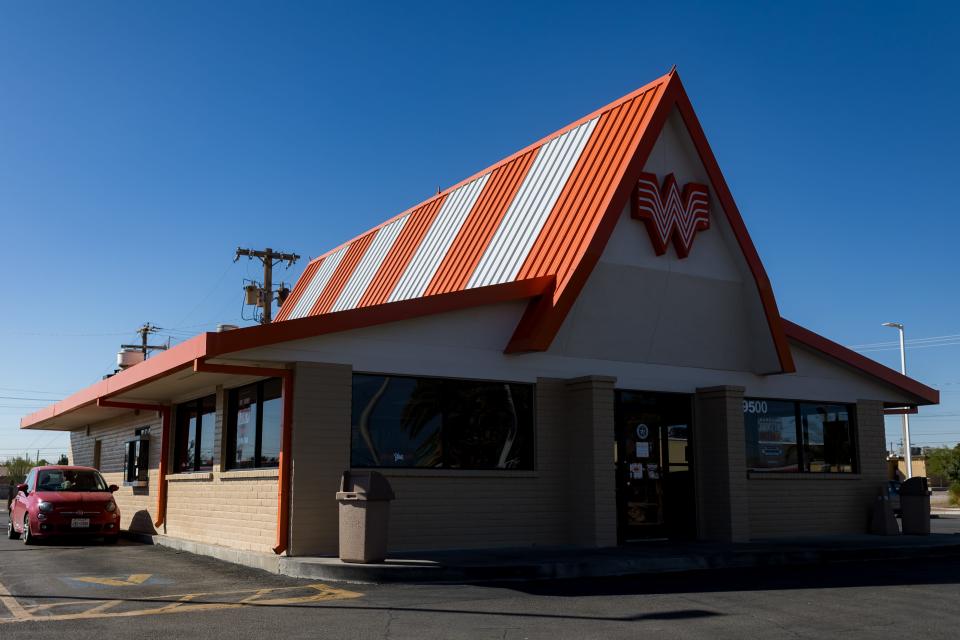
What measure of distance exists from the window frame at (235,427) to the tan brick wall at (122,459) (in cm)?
464

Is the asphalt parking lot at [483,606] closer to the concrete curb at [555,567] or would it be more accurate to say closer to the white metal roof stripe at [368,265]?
the concrete curb at [555,567]

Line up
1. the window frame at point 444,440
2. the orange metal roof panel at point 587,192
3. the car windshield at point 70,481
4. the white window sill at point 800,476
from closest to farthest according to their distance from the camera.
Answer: the window frame at point 444,440 → the orange metal roof panel at point 587,192 → the white window sill at point 800,476 → the car windshield at point 70,481

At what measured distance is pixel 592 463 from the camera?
15.1 meters

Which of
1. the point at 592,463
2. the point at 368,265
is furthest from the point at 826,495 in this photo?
the point at 368,265

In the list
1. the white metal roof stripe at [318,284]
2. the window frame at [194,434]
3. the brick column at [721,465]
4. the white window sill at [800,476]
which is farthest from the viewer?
the white metal roof stripe at [318,284]

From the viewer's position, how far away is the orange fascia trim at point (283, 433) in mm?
13188

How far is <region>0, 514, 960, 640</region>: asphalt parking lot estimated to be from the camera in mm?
8492

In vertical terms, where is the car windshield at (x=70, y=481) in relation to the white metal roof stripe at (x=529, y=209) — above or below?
below

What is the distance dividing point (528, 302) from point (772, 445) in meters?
6.34

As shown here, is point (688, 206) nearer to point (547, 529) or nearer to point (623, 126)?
point (623, 126)

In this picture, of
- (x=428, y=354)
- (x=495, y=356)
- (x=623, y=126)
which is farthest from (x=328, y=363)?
(x=623, y=126)

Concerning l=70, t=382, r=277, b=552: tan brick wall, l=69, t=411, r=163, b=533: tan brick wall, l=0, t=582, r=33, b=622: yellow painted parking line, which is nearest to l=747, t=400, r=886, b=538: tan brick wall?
l=70, t=382, r=277, b=552: tan brick wall

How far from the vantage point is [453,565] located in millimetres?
11836

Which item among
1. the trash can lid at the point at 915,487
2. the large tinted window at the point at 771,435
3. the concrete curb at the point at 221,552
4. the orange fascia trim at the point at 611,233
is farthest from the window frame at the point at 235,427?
the trash can lid at the point at 915,487
